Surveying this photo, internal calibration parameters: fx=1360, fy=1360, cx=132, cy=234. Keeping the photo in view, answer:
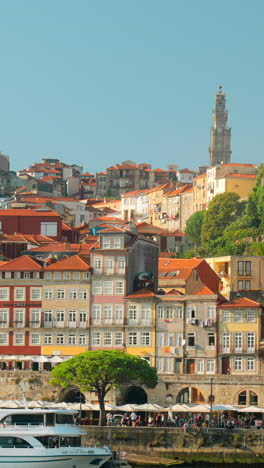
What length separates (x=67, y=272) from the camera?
91062mm

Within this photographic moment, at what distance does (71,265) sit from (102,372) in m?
13.2

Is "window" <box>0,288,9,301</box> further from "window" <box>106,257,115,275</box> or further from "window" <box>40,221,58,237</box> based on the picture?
"window" <box>40,221,58,237</box>

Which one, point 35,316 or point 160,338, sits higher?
point 35,316

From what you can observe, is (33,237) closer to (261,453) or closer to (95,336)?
(95,336)

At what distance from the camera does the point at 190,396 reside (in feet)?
276

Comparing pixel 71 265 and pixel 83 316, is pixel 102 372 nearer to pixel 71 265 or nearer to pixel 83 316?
pixel 83 316

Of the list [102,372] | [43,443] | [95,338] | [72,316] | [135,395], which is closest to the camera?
[43,443]

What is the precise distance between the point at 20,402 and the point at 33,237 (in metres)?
36.0

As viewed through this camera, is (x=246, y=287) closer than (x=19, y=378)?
No

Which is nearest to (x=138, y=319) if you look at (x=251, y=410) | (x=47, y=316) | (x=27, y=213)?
(x=47, y=316)

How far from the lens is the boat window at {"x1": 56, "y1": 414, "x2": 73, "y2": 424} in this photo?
65.8 metres

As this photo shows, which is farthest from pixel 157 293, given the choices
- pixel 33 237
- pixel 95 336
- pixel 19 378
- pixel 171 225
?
pixel 171 225

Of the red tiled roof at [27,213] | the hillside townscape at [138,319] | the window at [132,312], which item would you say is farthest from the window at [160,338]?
the red tiled roof at [27,213]

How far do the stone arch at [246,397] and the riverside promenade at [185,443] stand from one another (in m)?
6.69
